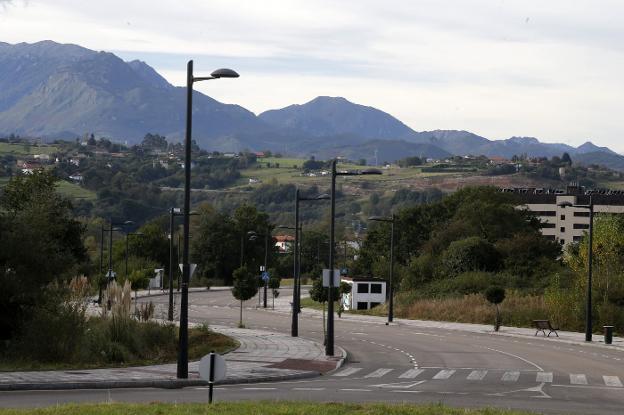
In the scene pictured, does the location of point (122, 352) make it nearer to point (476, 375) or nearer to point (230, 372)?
point (230, 372)

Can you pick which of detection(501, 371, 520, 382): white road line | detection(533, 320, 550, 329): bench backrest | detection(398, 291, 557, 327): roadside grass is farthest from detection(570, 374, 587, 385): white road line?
detection(398, 291, 557, 327): roadside grass

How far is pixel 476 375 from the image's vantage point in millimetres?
32906

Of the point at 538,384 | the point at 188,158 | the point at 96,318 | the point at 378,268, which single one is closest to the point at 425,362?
the point at 538,384

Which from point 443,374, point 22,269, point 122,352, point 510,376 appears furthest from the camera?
point 443,374

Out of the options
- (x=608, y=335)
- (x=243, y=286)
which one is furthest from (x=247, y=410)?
(x=243, y=286)

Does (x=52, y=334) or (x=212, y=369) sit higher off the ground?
(x=212, y=369)

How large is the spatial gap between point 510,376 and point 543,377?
0.97 meters

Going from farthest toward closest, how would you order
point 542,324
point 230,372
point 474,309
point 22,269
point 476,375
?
point 474,309 < point 542,324 < point 476,375 < point 22,269 < point 230,372

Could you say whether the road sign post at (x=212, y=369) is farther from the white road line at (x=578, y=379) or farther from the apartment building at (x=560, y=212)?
the apartment building at (x=560, y=212)

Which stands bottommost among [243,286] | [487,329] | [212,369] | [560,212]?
[487,329]

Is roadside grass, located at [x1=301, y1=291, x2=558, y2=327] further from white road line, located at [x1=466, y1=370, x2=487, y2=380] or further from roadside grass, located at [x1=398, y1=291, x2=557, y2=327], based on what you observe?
white road line, located at [x1=466, y1=370, x2=487, y2=380]

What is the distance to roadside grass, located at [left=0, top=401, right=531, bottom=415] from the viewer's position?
58.3ft

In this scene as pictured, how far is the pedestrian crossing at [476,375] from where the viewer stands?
103 feet

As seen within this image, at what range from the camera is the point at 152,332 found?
35406 millimetres
